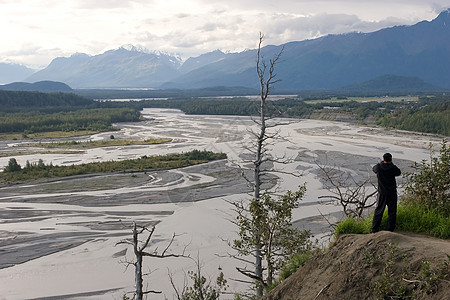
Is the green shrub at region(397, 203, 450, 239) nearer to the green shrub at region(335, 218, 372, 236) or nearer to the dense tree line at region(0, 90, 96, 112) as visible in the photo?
the green shrub at region(335, 218, 372, 236)

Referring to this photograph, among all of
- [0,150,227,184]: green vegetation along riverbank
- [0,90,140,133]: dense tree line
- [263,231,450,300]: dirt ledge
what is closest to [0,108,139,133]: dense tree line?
[0,90,140,133]: dense tree line

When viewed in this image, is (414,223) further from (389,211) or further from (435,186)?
(435,186)

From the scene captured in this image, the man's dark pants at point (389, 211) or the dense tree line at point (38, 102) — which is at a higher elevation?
the man's dark pants at point (389, 211)

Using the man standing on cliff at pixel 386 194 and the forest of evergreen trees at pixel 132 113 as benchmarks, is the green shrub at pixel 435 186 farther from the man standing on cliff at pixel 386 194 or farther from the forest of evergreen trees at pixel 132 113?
the forest of evergreen trees at pixel 132 113

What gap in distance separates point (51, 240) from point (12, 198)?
10.1 meters

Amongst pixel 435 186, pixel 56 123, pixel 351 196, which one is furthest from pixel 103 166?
pixel 56 123

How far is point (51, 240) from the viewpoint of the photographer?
66.6 feet

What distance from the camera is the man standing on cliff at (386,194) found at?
711 cm

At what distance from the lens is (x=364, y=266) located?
588cm

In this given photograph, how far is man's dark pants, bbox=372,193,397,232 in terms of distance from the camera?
7.09 meters

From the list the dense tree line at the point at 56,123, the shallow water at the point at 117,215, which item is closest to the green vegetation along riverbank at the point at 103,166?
the shallow water at the point at 117,215

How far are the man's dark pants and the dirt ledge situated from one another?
51 centimetres

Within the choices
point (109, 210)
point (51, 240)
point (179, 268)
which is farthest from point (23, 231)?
point (179, 268)

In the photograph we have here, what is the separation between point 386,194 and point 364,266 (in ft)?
5.53
